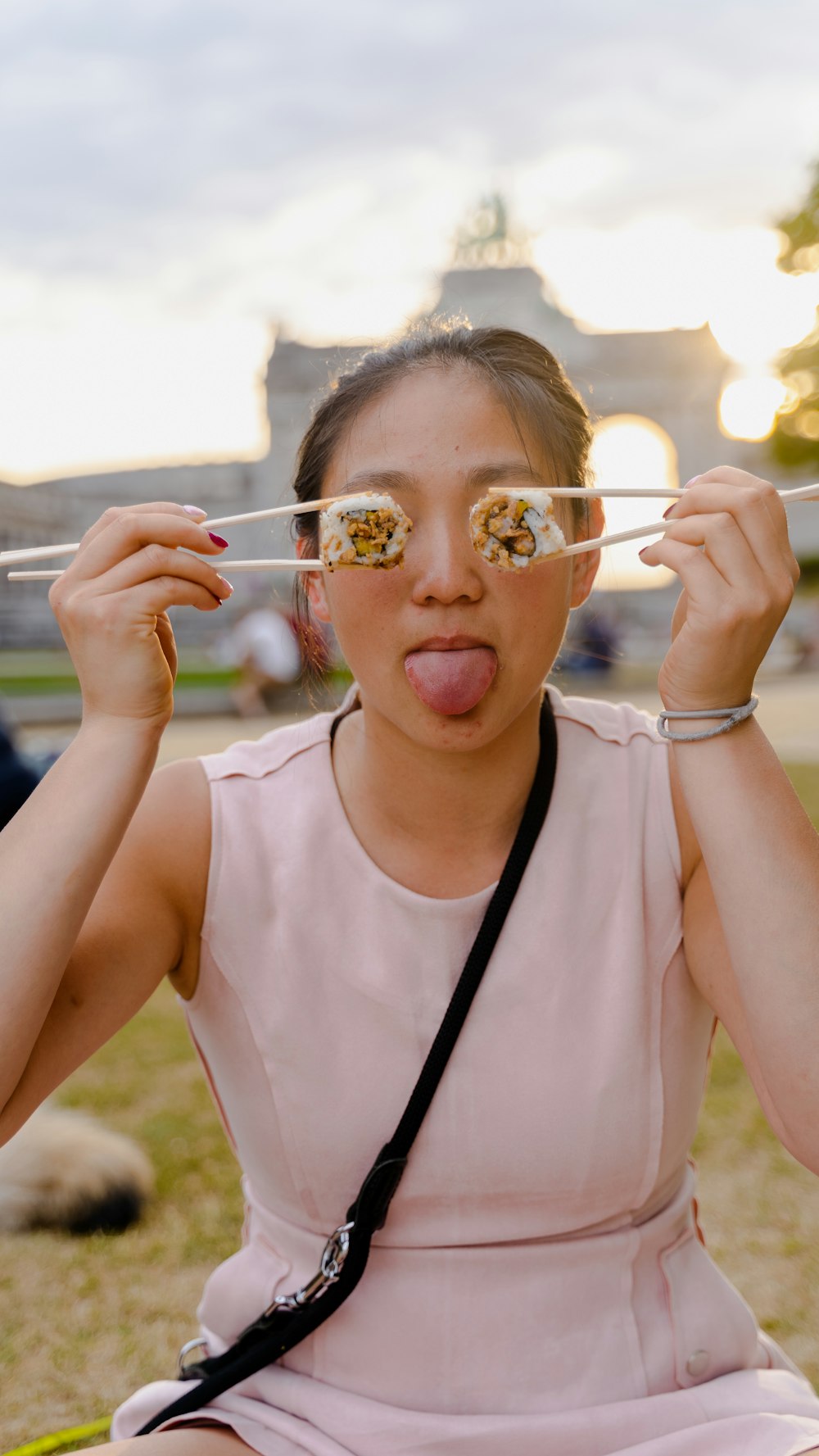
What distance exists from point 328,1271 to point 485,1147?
276 mm

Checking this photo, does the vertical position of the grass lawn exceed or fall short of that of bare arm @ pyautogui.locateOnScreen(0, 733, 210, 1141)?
it falls short

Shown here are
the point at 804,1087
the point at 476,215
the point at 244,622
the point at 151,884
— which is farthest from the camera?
the point at 476,215

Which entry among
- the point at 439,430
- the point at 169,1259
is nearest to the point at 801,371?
the point at 169,1259

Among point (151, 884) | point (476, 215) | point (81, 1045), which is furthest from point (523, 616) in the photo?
point (476, 215)

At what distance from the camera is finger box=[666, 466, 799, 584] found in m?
1.52

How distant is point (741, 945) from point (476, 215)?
39.1 meters

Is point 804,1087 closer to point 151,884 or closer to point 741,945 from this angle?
point 741,945

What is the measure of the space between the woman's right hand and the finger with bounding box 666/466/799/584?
66 cm

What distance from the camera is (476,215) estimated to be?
1465 inches

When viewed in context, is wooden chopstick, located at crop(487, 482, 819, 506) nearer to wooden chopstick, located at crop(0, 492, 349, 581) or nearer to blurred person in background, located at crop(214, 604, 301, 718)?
wooden chopstick, located at crop(0, 492, 349, 581)

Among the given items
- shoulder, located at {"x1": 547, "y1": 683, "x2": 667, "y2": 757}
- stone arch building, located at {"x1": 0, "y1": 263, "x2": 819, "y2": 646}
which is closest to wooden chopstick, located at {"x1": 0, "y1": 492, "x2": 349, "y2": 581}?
shoulder, located at {"x1": 547, "y1": 683, "x2": 667, "y2": 757}

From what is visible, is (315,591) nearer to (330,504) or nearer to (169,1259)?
(330,504)

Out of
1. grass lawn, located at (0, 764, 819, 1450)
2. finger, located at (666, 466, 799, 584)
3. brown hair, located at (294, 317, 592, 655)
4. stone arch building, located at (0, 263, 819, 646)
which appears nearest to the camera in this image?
finger, located at (666, 466, 799, 584)

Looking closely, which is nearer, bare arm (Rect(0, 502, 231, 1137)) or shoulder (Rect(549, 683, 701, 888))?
bare arm (Rect(0, 502, 231, 1137))
